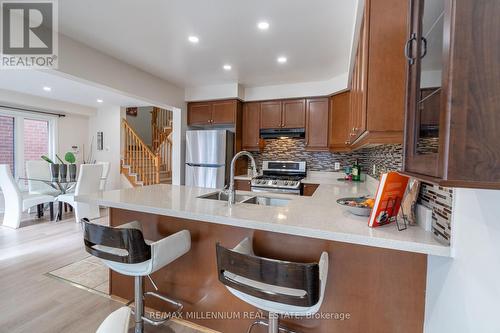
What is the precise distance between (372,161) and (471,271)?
7.86 feet

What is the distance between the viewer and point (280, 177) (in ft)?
13.2

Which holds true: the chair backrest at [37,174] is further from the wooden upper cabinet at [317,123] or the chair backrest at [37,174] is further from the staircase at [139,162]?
the wooden upper cabinet at [317,123]

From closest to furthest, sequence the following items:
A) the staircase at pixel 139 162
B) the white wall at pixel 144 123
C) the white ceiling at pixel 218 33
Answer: the white ceiling at pixel 218 33
the staircase at pixel 139 162
the white wall at pixel 144 123

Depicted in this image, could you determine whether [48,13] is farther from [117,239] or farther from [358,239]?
[358,239]

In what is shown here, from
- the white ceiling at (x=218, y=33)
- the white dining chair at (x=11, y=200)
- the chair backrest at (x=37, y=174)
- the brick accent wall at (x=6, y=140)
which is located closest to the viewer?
the white ceiling at (x=218, y=33)

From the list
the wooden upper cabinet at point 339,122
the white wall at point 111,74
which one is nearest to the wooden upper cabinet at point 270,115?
the wooden upper cabinet at point 339,122

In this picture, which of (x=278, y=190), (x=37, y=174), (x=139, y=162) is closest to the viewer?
(x=278, y=190)

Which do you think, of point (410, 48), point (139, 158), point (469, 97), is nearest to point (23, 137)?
point (139, 158)

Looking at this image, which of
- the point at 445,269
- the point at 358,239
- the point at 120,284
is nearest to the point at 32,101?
the point at 120,284

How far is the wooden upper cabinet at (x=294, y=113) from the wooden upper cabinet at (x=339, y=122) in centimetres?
46

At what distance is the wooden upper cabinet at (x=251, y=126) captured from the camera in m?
4.23

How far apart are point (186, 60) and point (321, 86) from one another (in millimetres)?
2130

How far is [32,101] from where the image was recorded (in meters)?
4.93

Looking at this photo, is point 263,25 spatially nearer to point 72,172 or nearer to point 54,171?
point 72,172
